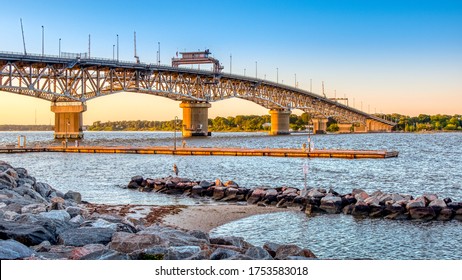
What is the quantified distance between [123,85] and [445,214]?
89097mm

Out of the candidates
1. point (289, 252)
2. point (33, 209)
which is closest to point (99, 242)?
point (289, 252)

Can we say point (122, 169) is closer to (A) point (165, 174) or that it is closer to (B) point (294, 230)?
(A) point (165, 174)

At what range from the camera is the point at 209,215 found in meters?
22.0

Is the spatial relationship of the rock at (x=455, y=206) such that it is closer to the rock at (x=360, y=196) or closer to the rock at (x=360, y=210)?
the rock at (x=360, y=210)

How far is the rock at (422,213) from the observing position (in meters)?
21.0

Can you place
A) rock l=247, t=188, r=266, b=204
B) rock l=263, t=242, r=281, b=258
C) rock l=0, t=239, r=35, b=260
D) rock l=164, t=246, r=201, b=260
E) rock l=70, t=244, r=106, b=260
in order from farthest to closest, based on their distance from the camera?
rock l=247, t=188, r=266, b=204
rock l=263, t=242, r=281, b=258
rock l=164, t=246, r=201, b=260
rock l=70, t=244, r=106, b=260
rock l=0, t=239, r=35, b=260

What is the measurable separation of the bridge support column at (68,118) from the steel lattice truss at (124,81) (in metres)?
1.18

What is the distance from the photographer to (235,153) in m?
63.6

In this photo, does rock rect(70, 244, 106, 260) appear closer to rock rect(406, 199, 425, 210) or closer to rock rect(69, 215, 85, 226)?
rock rect(69, 215, 85, 226)

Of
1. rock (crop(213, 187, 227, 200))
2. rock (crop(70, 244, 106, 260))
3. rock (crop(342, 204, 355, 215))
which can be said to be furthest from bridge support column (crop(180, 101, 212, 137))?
rock (crop(70, 244, 106, 260))

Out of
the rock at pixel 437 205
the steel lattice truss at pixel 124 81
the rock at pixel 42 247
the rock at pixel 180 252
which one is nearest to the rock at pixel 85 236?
the rock at pixel 42 247

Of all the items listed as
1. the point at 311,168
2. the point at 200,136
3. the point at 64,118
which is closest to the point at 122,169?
the point at 311,168

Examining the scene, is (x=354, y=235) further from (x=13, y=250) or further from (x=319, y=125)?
(x=319, y=125)

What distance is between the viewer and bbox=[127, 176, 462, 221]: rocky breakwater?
69.7 feet
